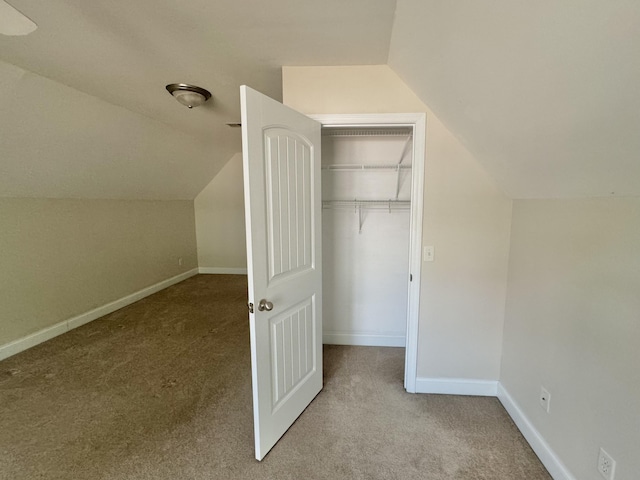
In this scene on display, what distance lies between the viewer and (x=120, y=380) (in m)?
2.14

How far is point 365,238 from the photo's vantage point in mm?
2641

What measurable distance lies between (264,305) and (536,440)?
5.65 ft

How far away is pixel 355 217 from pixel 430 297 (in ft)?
3.44

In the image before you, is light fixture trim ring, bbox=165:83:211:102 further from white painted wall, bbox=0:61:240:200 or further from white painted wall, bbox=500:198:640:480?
white painted wall, bbox=500:198:640:480

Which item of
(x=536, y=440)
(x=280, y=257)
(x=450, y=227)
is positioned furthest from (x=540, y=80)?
(x=536, y=440)

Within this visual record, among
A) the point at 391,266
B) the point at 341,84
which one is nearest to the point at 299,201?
the point at 341,84

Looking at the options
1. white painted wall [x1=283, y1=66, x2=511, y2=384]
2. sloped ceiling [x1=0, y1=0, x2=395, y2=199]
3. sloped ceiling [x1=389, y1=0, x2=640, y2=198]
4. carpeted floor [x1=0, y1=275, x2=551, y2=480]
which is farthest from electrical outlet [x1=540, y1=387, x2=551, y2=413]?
sloped ceiling [x1=0, y1=0, x2=395, y2=199]

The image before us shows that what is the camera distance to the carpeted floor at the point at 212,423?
1.42 m

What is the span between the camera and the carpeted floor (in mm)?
1422

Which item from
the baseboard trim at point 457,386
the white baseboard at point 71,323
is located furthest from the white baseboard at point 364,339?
the white baseboard at point 71,323

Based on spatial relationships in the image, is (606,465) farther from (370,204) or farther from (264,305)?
(370,204)

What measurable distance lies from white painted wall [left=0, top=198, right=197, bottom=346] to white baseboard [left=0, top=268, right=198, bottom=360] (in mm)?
45

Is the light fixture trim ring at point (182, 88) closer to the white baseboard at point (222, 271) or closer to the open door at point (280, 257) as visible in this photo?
the open door at point (280, 257)

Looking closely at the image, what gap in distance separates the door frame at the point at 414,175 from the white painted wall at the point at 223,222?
11.9ft
